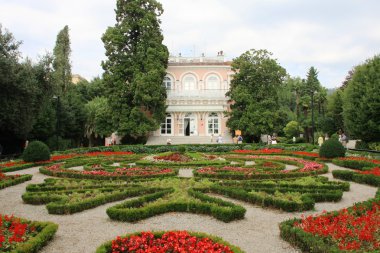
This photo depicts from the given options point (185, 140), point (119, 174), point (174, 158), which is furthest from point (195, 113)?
point (119, 174)

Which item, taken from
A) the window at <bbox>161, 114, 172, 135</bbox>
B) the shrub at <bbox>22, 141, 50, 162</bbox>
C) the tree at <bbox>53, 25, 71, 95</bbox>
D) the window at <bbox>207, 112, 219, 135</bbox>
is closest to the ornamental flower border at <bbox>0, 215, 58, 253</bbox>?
the shrub at <bbox>22, 141, 50, 162</bbox>

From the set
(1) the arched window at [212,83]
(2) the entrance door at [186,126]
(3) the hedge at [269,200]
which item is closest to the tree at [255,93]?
(2) the entrance door at [186,126]

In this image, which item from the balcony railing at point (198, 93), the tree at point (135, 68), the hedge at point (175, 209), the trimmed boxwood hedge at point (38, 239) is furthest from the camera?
the balcony railing at point (198, 93)

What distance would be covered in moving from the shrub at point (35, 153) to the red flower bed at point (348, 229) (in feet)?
53.5

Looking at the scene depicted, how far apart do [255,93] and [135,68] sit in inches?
463

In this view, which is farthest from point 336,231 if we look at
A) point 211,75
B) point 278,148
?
point 211,75

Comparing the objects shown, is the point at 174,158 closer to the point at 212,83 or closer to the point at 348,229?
the point at 348,229

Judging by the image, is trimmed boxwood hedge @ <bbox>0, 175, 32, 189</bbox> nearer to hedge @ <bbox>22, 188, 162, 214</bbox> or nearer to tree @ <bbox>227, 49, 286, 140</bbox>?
hedge @ <bbox>22, 188, 162, 214</bbox>

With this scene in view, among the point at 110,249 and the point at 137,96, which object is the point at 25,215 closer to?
the point at 110,249

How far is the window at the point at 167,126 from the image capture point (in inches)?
1585

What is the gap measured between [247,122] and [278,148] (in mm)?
6916

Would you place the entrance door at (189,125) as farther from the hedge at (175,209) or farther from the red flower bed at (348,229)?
the red flower bed at (348,229)

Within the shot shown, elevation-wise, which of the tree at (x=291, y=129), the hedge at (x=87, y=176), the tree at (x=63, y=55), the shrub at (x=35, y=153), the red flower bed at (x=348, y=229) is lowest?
the red flower bed at (x=348, y=229)

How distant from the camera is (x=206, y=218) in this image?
877 centimetres
